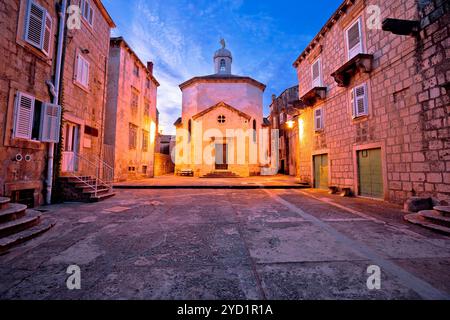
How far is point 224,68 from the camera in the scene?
30.5 m

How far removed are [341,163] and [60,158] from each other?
1265cm

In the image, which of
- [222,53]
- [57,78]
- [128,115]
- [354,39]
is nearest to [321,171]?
[354,39]

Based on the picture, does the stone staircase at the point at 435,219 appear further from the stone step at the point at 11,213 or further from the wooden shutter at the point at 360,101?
the stone step at the point at 11,213

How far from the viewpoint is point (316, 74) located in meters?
11.9

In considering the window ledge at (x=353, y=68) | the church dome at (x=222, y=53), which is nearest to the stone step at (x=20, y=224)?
the window ledge at (x=353, y=68)

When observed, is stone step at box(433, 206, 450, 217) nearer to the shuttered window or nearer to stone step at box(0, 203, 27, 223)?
stone step at box(0, 203, 27, 223)

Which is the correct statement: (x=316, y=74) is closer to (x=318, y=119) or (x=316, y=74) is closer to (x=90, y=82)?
→ (x=318, y=119)

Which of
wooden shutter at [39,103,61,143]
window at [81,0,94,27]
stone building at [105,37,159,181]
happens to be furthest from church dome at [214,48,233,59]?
wooden shutter at [39,103,61,143]

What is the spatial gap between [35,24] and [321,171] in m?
14.1

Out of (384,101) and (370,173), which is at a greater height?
(384,101)

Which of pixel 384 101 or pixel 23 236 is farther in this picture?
pixel 384 101

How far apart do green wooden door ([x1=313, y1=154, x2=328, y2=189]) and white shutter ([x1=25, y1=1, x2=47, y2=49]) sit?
44.4ft
